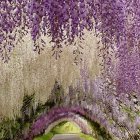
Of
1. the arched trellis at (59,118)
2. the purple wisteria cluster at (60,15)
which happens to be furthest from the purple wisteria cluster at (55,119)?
the purple wisteria cluster at (60,15)

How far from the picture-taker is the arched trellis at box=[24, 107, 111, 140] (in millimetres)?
11133

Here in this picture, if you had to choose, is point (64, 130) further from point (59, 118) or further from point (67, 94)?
point (67, 94)

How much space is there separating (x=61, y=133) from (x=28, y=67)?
152 centimetres

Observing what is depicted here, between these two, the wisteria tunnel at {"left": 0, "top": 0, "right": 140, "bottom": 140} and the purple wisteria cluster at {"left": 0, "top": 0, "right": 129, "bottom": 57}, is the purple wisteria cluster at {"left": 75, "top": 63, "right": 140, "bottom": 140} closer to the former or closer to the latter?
the wisteria tunnel at {"left": 0, "top": 0, "right": 140, "bottom": 140}

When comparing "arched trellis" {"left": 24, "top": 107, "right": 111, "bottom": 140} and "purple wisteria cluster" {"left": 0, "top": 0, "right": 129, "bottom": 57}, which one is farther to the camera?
"arched trellis" {"left": 24, "top": 107, "right": 111, "bottom": 140}

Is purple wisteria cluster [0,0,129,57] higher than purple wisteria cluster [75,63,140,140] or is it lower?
higher

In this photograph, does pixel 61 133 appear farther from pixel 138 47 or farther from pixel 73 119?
pixel 138 47

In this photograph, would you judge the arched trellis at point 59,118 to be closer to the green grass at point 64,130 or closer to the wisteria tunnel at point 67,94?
the wisteria tunnel at point 67,94

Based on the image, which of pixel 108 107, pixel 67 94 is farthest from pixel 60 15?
pixel 108 107

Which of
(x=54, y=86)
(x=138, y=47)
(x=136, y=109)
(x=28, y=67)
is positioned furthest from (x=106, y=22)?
(x=136, y=109)

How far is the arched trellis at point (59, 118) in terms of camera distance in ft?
36.5

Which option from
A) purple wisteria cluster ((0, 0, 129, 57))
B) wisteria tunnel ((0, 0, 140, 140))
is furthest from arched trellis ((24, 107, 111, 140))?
purple wisteria cluster ((0, 0, 129, 57))

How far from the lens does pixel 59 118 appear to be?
1128cm

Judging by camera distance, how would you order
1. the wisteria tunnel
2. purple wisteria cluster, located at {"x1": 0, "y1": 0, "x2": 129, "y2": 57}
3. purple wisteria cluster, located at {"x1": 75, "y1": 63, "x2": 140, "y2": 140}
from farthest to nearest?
1. purple wisteria cluster, located at {"x1": 75, "y1": 63, "x2": 140, "y2": 140}
2. the wisteria tunnel
3. purple wisteria cluster, located at {"x1": 0, "y1": 0, "x2": 129, "y2": 57}
